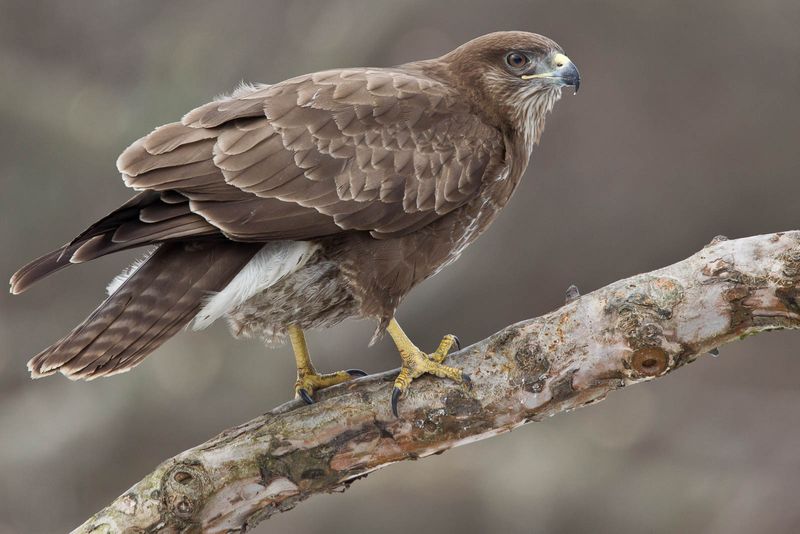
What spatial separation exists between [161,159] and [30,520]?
645 cm

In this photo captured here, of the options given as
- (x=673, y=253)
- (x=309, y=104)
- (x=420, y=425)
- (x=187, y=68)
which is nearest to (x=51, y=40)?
(x=187, y=68)

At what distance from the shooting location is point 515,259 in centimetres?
899

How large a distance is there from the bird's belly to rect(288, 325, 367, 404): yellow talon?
0.07 meters

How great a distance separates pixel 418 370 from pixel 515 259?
4741 millimetres

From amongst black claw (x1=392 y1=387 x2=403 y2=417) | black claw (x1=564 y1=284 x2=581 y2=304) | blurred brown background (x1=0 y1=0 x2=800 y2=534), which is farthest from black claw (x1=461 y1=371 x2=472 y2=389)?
blurred brown background (x1=0 y1=0 x2=800 y2=534)

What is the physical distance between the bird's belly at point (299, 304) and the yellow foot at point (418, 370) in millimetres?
399

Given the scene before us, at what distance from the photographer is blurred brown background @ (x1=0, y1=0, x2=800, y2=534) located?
8.15 metres

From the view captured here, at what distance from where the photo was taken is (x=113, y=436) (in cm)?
944

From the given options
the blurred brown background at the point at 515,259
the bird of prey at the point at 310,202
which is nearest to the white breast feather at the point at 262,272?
the bird of prey at the point at 310,202

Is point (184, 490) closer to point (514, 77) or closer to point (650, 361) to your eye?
point (650, 361)

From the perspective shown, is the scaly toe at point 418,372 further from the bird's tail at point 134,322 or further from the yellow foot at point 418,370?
the bird's tail at point 134,322

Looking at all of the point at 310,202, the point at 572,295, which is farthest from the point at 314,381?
the point at 572,295

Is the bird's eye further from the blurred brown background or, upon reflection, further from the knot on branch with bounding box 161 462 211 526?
the blurred brown background

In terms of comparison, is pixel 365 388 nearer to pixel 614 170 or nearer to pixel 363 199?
pixel 363 199
